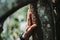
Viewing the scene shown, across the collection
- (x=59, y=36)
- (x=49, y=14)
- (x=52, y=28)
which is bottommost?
(x=59, y=36)

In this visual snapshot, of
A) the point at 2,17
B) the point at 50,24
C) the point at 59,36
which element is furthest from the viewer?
the point at 59,36

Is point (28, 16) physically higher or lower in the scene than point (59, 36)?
higher

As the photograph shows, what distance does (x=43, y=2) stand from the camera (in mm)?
2121

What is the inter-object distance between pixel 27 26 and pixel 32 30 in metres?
0.13

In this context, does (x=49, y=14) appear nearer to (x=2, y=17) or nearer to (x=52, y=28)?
(x=52, y=28)

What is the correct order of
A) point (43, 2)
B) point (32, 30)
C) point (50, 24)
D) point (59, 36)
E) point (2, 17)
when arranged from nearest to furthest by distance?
point (2, 17) → point (43, 2) → point (50, 24) → point (32, 30) → point (59, 36)

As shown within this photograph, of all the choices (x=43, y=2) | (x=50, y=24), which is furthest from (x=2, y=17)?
(x=50, y=24)

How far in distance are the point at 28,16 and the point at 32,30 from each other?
0.18m

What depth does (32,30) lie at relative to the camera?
2602mm

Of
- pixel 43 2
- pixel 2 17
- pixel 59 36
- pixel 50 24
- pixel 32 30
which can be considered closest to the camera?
pixel 2 17

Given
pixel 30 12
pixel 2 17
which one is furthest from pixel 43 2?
pixel 2 17

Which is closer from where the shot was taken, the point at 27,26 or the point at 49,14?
the point at 49,14

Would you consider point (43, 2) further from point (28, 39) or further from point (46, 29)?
point (28, 39)

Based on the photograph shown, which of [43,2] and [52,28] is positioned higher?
[43,2]
